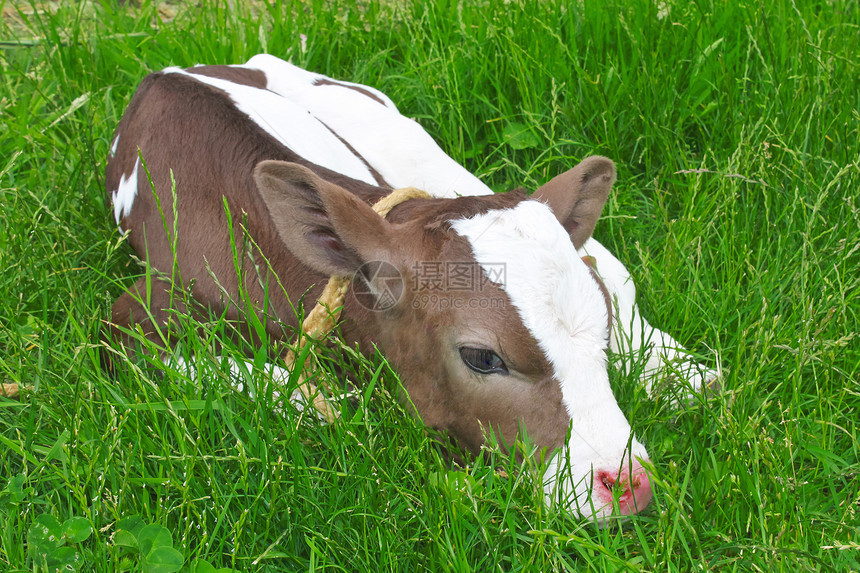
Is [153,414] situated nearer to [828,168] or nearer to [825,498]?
[825,498]

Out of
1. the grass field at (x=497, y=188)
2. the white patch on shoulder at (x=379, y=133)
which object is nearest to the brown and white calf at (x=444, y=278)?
the grass field at (x=497, y=188)

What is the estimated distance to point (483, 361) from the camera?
256 cm

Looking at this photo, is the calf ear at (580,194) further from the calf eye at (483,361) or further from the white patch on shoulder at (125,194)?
the white patch on shoulder at (125,194)

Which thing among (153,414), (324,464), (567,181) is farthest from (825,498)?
(153,414)

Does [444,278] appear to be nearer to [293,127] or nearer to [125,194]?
[293,127]

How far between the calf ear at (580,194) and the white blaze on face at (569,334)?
0.39 metres

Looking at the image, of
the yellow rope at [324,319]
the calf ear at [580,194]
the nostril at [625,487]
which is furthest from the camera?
the calf ear at [580,194]

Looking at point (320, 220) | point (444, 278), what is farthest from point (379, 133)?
point (444, 278)

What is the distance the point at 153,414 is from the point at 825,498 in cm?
205

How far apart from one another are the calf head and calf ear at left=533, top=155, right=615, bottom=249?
0.67 ft

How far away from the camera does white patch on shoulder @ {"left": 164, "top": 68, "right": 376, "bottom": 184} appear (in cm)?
360

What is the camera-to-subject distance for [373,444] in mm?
2607

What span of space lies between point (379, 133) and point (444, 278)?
6.17 ft

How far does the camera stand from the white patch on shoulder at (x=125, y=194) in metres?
3.66
